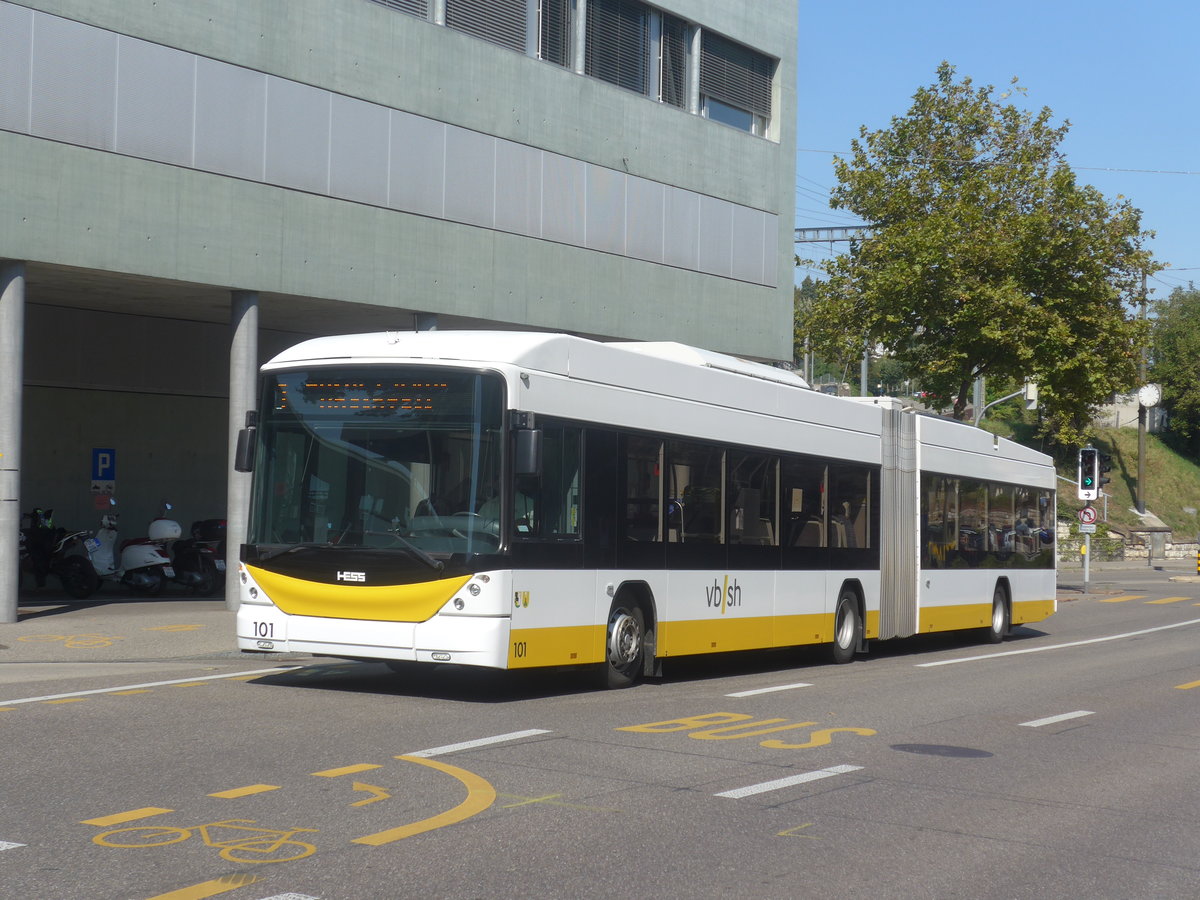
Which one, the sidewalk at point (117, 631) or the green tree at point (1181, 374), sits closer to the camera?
the sidewalk at point (117, 631)

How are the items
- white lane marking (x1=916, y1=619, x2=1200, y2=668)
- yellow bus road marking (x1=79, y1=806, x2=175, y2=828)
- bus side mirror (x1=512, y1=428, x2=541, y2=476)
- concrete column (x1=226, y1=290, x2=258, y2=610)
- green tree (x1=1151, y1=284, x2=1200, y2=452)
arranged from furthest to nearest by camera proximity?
green tree (x1=1151, y1=284, x2=1200, y2=452) → concrete column (x1=226, y1=290, x2=258, y2=610) → white lane marking (x1=916, y1=619, x2=1200, y2=668) → bus side mirror (x1=512, y1=428, x2=541, y2=476) → yellow bus road marking (x1=79, y1=806, x2=175, y2=828)

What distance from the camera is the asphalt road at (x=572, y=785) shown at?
246 inches

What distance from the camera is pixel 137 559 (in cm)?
2359

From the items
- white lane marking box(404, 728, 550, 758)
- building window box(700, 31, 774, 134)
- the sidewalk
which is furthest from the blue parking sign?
white lane marking box(404, 728, 550, 758)

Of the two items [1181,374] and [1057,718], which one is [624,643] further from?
[1181,374]

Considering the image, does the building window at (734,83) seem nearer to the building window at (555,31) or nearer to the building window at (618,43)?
the building window at (618,43)

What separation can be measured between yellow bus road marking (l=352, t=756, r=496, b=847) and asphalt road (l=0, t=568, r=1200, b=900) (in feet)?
0.07

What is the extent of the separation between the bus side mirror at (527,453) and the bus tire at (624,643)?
2021 mm

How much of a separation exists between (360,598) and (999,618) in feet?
43.9

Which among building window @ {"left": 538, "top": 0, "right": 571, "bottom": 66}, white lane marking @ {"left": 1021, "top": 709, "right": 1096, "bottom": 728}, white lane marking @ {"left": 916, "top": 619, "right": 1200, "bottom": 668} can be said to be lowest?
white lane marking @ {"left": 916, "top": 619, "right": 1200, "bottom": 668}

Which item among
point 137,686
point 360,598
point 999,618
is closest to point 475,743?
point 360,598

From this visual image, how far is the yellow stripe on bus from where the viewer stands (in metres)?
11.6

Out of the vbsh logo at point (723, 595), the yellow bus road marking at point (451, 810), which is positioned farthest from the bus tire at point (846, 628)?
the yellow bus road marking at point (451, 810)

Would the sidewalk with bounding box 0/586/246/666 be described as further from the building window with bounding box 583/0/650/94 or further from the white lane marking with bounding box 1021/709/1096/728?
the building window with bounding box 583/0/650/94
